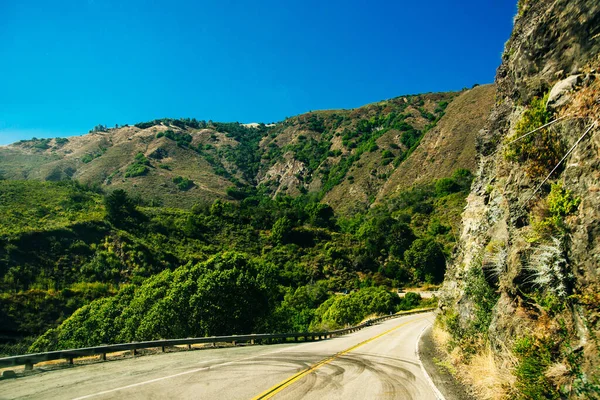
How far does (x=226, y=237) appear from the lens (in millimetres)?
76875

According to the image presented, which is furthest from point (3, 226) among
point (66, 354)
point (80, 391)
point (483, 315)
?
point (483, 315)

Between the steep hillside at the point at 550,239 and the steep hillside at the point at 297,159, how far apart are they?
315 ft

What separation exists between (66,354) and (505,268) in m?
12.6

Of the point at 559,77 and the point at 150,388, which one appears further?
the point at 559,77

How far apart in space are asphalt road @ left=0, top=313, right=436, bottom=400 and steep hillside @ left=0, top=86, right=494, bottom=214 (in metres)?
91.4

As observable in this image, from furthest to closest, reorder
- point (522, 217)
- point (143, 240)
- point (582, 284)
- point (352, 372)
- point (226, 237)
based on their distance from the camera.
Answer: point (226, 237), point (143, 240), point (352, 372), point (522, 217), point (582, 284)

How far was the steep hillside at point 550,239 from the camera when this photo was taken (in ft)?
18.9

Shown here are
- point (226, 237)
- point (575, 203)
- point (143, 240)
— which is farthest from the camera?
point (226, 237)

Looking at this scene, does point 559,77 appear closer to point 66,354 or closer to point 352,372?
point 352,372

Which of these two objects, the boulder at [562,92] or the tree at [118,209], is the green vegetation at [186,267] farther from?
the boulder at [562,92]

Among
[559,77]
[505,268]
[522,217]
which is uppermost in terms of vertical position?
[559,77]

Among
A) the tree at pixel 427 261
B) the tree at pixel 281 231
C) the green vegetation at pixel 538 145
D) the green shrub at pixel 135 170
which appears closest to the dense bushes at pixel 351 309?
the tree at pixel 427 261

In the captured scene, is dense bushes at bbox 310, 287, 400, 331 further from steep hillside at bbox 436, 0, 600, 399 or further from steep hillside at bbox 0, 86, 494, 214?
steep hillside at bbox 0, 86, 494, 214

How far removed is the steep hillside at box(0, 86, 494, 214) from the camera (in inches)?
4395
